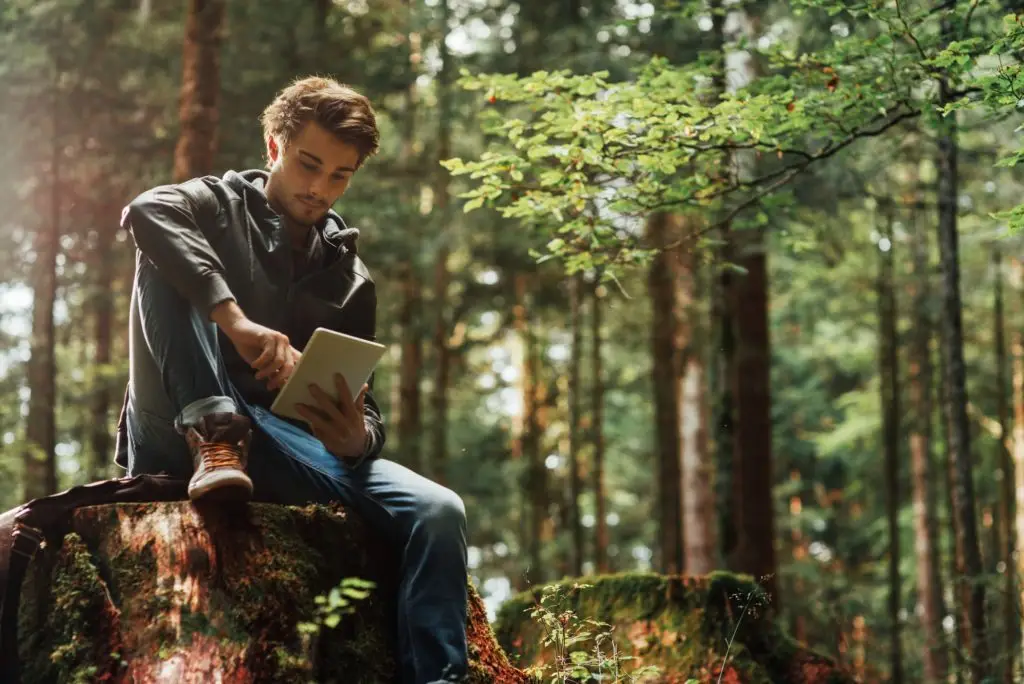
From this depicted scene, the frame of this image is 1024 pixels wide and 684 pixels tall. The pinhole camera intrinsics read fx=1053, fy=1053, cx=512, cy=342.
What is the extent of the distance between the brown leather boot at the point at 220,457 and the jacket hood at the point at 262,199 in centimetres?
86

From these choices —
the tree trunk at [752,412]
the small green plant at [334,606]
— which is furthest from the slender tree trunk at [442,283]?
the small green plant at [334,606]

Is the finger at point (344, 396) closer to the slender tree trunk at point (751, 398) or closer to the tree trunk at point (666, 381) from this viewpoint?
the slender tree trunk at point (751, 398)

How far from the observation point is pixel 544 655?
538 cm

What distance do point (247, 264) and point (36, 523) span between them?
3.61 feet

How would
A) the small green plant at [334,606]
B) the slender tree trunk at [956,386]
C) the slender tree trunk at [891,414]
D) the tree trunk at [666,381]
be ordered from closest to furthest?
1. the small green plant at [334,606]
2. the slender tree trunk at [956,386]
3. the slender tree trunk at [891,414]
4. the tree trunk at [666,381]

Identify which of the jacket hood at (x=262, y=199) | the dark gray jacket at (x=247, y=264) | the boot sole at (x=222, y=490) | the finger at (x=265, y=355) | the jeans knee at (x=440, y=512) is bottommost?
the jeans knee at (x=440, y=512)

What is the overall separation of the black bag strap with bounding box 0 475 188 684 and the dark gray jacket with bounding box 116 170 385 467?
48cm

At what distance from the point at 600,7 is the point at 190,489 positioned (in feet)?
34.2

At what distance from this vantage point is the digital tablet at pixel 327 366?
3.23m

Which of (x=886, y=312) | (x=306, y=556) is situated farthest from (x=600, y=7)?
(x=306, y=556)

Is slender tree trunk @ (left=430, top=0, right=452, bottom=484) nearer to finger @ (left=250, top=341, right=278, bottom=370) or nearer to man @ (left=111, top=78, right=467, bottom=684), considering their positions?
man @ (left=111, top=78, right=467, bottom=684)

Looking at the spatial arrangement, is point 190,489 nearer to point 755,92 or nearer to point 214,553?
point 214,553

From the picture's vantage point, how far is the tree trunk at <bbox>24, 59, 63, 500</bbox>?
39.5 ft

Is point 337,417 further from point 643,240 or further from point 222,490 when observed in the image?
point 643,240
